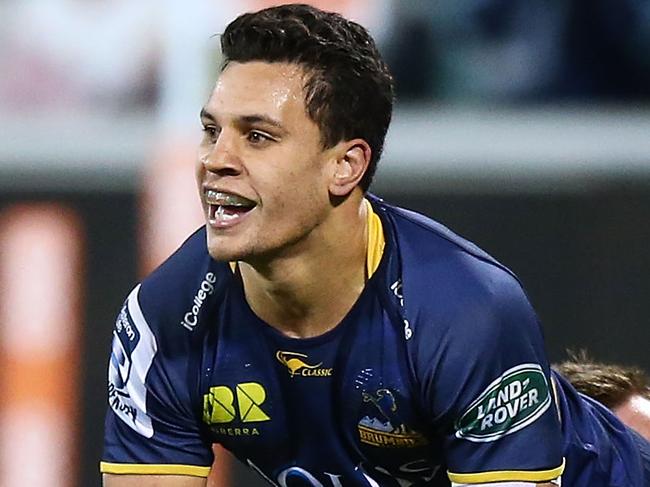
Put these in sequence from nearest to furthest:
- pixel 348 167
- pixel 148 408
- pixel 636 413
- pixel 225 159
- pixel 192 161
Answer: pixel 225 159 → pixel 348 167 → pixel 148 408 → pixel 636 413 → pixel 192 161

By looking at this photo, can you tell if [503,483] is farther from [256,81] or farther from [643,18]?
[643,18]

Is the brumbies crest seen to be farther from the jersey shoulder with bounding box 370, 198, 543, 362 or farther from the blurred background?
the blurred background

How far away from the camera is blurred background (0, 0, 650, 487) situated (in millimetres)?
4152

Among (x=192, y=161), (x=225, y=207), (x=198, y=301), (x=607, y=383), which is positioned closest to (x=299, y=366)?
(x=198, y=301)

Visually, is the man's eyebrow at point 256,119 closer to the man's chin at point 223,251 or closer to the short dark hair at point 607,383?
the man's chin at point 223,251

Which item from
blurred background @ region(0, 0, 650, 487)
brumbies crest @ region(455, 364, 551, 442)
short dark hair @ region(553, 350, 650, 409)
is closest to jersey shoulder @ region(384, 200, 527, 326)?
brumbies crest @ region(455, 364, 551, 442)

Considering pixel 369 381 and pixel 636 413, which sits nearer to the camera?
pixel 369 381

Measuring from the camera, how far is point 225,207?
7.86 ft

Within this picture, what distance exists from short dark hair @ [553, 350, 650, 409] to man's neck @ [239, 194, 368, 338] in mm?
731

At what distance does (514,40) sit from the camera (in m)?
4.32

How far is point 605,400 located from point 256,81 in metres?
1.07

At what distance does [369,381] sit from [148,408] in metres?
0.37

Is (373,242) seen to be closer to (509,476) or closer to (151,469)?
(509,476)

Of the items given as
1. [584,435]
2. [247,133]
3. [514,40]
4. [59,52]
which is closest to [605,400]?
[584,435]
